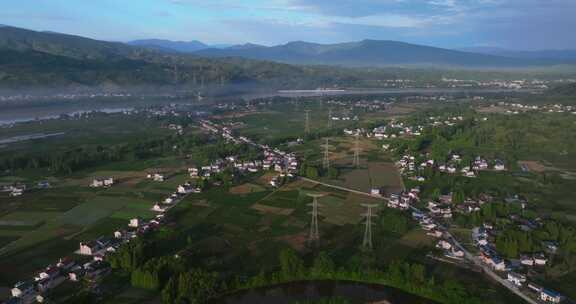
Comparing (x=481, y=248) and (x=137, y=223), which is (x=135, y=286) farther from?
(x=481, y=248)

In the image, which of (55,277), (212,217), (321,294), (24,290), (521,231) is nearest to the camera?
(24,290)

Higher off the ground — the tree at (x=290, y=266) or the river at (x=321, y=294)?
the tree at (x=290, y=266)

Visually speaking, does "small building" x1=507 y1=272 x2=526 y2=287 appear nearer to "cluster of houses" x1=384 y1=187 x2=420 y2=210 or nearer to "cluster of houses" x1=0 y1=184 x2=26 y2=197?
"cluster of houses" x1=384 y1=187 x2=420 y2=210

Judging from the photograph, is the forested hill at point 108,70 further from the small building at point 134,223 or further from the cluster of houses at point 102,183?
the small building at point 134,223

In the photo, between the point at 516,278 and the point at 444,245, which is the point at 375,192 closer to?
the point at 444,245

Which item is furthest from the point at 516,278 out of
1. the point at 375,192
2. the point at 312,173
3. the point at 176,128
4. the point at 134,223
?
the point at 176,128

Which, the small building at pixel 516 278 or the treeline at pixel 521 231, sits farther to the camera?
the treeline at pixel 521 231

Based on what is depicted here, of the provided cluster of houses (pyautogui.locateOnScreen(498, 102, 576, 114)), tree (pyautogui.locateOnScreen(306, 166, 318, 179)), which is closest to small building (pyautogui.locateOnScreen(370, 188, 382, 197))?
tree (pyautogui.locateOnScreen(306, 166, 318, 179))

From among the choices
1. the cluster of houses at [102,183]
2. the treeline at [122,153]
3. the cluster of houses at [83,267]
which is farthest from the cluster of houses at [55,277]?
the treeline at [122,153]


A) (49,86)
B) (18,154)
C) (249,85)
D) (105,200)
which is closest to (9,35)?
(49,86)

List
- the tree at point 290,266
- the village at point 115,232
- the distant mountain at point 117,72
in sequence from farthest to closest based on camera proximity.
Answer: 1. the distant mountain at point 117,72
2. the tree at point 290,266
3. the village at point 115,232
